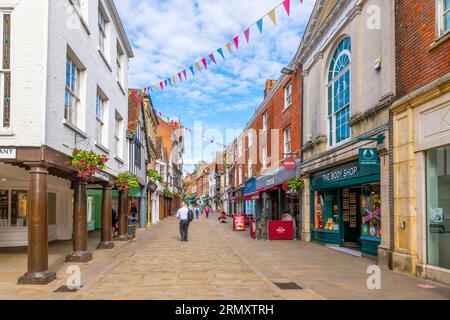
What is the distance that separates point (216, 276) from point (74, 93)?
20.2 ft

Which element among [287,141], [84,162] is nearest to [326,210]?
[287,141]

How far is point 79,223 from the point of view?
11617 mm

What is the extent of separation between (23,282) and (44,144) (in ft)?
9.14

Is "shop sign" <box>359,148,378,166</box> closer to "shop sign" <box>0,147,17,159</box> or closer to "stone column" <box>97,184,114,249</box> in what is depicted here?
"shop sign" <box>0,147,17,159</box>

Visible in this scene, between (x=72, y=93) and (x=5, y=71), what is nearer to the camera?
(x=5, y=71)

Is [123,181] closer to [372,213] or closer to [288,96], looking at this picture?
[372,213]

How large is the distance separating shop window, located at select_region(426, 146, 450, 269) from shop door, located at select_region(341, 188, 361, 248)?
598 cm

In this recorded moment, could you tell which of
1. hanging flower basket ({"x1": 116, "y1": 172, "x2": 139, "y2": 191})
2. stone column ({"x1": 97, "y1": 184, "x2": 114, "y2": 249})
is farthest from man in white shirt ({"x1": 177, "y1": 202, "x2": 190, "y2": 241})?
stone column ({"x1": 97, "y1": 184, "x2": 114, "y2": 249})

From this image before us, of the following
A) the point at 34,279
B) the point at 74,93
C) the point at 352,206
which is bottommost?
the point at 34,279

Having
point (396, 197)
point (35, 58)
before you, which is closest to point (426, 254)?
point (396, 197)

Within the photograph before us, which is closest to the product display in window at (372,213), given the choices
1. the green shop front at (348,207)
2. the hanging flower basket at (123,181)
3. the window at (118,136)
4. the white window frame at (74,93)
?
the green shop front at (348,207)

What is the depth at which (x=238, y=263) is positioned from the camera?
11.4 meters

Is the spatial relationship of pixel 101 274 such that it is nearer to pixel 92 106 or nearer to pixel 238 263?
pixel 238 263

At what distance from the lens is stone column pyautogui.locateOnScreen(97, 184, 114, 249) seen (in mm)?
14742
